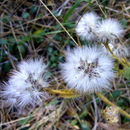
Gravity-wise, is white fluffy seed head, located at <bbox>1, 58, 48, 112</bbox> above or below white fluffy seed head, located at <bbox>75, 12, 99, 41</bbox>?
below

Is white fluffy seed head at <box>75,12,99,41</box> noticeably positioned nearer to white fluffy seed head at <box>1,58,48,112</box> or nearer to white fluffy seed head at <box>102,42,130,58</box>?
white fluffy seed head at <box>102,42,130,58</box>

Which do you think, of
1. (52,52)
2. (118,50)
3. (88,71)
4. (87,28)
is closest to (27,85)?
(88,71)

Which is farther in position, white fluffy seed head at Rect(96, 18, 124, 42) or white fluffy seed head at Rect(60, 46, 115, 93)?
white fluffy seed head at Rect(96, 18, 124, 42)

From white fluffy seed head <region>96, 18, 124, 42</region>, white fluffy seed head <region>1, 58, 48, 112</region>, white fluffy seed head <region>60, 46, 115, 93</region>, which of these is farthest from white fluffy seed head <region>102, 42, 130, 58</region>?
white fluffy seed head <region>1, 58, 48, 112</region>

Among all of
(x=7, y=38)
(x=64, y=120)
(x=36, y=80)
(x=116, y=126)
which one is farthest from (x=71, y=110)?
(x=7, y=38)

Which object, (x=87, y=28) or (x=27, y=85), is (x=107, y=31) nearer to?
(x=87, y=28)

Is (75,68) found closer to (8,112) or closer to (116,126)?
(116,126)
